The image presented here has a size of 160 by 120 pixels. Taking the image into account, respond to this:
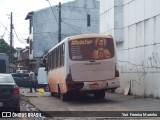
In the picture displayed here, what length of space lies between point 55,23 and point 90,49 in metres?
39.1

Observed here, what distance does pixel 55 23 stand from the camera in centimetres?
5797

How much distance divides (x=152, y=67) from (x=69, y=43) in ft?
14.8

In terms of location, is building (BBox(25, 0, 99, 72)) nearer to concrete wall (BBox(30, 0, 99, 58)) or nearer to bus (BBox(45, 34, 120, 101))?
concrete wall (BBox(30, 0, 99, 58))

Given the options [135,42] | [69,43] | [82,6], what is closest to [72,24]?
[82,6]

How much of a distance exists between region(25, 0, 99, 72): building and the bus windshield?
37117mm

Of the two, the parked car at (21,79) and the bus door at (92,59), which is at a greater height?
the bus door at (92,59)

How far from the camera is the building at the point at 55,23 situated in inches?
2249

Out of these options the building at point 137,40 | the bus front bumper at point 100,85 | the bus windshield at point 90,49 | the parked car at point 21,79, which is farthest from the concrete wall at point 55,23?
the bus front bumper at point 100,85

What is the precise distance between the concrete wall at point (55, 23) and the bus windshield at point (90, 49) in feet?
123

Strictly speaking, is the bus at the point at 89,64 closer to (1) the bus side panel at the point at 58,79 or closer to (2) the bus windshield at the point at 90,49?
(2) the bus windshield at the point at 90,49

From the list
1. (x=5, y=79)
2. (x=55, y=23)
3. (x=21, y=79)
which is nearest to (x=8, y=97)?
(x=5, y=79)

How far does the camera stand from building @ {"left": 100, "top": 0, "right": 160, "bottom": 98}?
68.2 ft

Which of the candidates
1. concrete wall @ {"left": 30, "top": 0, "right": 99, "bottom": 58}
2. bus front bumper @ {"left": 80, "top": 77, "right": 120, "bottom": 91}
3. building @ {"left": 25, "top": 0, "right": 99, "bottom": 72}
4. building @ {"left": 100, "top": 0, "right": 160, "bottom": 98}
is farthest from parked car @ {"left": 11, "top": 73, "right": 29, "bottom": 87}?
bus front bumper @ {"left": 80, "top": 77, "right": 120, "bottom": 91}

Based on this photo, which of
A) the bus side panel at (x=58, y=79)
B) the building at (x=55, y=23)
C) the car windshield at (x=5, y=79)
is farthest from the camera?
the building at (x=55, y=23)
